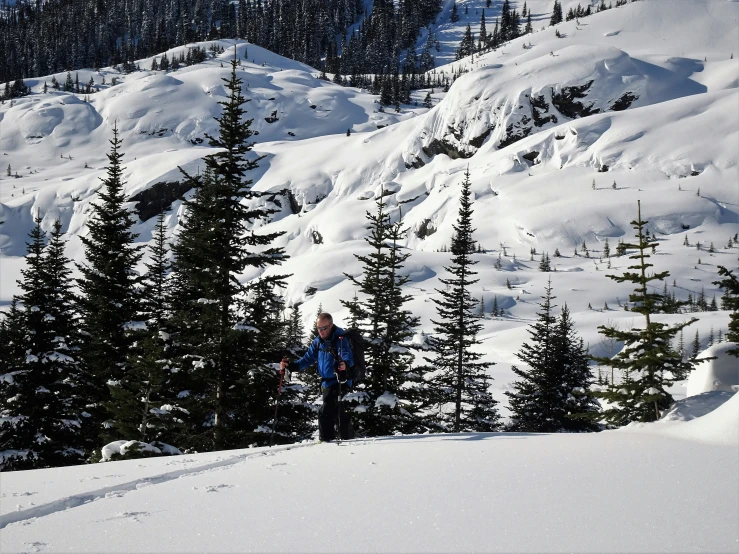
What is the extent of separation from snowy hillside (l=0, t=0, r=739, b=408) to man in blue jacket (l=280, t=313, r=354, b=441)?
4058 centimetres

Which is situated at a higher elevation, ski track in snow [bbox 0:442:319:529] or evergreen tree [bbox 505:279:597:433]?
ski track in snow [bbox 0:442:319:529]

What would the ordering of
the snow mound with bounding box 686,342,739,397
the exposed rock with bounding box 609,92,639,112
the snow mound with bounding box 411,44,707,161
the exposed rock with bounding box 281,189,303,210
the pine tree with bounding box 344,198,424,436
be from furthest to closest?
the exposed rock with bounding box 281,189,303,210 → the exposed rock with bounding box 609,92,639,112 → the snow mound with bounding box 411,44,707,161 → the pine tree with bounding box 344,198,424,436 → the snow mound with bounding box 686,342,739,397

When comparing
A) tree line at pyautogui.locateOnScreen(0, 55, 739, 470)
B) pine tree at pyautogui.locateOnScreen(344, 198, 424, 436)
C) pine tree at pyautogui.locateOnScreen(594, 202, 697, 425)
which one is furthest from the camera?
pine tree at pyautogui.locateOnScreen(344, 198, 424, 436)

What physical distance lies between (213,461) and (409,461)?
2.48 m

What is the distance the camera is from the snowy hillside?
295 feet

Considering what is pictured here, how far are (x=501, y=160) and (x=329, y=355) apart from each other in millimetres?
118959

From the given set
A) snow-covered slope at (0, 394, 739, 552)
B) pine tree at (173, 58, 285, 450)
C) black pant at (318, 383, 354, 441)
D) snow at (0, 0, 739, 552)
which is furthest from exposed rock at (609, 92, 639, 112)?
snow-covered slope at (0, 394, 739, 552)

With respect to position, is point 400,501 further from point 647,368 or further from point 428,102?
point 428,102

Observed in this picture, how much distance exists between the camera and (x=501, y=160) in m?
120

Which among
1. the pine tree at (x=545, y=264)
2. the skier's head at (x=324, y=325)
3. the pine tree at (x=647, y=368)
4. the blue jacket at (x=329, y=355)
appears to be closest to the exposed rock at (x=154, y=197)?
the pine tree at (x=545, y=264)

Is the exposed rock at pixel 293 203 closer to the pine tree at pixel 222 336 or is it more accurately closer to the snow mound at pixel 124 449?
the pine tree at pixel 222 336

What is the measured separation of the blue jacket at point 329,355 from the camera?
27.7 feet

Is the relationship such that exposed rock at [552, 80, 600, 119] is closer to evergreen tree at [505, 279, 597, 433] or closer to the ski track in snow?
evergreen tree at [505, 279, 597, 433]

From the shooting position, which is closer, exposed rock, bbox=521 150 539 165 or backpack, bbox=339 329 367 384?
backpack, bbox=339 329 367 384
